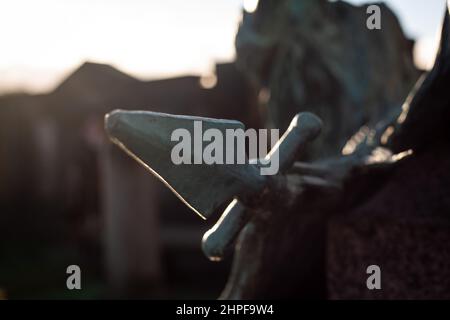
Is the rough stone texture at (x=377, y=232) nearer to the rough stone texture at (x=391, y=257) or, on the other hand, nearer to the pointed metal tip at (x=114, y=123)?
the rough stone texture at (x=391, y=257)

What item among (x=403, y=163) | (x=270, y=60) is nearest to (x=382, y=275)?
(x=403, y=163)

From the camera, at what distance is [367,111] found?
1.88m

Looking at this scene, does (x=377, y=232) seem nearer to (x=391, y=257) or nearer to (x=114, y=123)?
(x=391, y=257)

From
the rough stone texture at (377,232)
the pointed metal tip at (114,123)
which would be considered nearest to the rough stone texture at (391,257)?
the rough stone texture at (377,232)

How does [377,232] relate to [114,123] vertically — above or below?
below

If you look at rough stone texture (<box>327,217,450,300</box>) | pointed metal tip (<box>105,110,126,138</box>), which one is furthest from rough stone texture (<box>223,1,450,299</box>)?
pointed metal tip (<box>105,110,126,138</box>)

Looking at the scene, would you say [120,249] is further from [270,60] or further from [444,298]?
[444,298]

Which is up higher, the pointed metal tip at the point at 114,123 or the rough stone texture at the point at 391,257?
the pointed metal tip at the point at 114,123

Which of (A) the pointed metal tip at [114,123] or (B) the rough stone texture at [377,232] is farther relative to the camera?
(B) the rough stone texture at [377,232]

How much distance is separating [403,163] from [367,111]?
45 cm

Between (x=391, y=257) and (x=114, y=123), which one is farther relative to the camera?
(x=391, y=257)

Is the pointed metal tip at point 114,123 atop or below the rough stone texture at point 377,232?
atop

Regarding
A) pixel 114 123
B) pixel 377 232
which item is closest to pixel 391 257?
pixel 377 232

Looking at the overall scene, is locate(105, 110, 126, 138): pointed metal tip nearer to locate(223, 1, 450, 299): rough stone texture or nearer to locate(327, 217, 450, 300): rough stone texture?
locate(223, 1, 450, 299): rough stone texture
